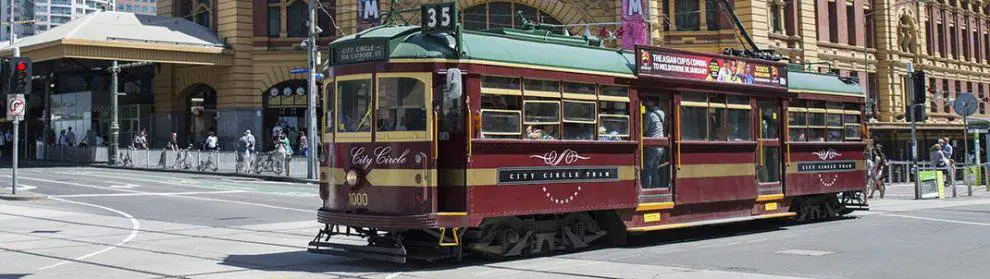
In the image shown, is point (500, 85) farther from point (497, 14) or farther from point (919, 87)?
point (497, 14)

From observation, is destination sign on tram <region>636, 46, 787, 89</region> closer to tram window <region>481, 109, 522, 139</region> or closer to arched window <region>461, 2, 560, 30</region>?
tram window <region>481, 109, 522, 139</region>

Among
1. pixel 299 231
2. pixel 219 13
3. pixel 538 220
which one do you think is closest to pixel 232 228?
pixel 299 231

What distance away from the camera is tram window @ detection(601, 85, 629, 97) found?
42.3 ft

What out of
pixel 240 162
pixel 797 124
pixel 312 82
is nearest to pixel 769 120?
pixel 797 124

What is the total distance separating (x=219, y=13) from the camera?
4869cm

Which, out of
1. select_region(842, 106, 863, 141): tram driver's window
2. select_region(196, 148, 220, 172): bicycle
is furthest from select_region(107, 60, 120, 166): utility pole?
select_region(842, 106, 863, 141): tram driver's window

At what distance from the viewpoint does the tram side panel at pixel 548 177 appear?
37.4ft

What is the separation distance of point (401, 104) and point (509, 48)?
1.58 metres

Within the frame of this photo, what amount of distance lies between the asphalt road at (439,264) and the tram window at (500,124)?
1.58m

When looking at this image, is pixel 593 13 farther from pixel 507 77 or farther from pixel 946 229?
pixel 507 77

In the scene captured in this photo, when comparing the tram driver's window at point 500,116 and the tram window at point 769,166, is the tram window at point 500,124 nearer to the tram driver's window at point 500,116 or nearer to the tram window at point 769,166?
the tram driver's window at point 500,116

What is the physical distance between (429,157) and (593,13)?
3419cm

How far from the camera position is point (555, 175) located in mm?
12180

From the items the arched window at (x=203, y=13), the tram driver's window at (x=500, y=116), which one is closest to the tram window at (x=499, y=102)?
the tram driver's window at (x=500, y=116)
